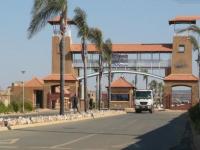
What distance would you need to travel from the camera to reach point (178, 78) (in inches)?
3561

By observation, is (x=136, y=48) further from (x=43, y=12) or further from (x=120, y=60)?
(x=43, y=12)

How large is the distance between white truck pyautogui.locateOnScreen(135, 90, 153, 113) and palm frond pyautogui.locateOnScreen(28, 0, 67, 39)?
3280 cm

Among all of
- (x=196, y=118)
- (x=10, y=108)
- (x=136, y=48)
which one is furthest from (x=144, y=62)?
(x=196, y=118)

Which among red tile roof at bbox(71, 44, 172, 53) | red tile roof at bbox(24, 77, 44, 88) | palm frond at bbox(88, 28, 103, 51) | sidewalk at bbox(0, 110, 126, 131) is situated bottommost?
sidewalk at bbox(0, 110, 126, 131)

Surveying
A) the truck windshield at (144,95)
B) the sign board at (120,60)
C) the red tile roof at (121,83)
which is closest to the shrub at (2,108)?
the truck windshield at (144,95)

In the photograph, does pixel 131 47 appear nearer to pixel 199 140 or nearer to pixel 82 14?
pixel 82 14

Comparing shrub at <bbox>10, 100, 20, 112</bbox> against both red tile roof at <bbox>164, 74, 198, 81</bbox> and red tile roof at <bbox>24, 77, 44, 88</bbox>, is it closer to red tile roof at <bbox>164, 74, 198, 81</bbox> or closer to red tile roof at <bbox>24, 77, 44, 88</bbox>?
red tile roof at <bbox>164, 74, 198, 81</bbox>

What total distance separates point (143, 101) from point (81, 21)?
69.1 ft

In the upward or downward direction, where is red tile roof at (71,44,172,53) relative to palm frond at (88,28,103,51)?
upward

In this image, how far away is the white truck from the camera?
70.2m

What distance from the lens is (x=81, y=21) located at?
52.2m

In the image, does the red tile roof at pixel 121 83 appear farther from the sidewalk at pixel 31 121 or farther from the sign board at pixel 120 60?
the sidewalk at pixel 31 121

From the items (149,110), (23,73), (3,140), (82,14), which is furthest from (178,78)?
(3,140)

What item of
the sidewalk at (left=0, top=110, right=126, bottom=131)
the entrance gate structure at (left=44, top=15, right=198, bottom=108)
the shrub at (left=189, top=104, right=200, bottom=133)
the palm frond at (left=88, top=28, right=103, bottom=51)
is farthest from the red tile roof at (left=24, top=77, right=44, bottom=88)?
the shrub at (left=189, top=104, right=200, bottom=133)
